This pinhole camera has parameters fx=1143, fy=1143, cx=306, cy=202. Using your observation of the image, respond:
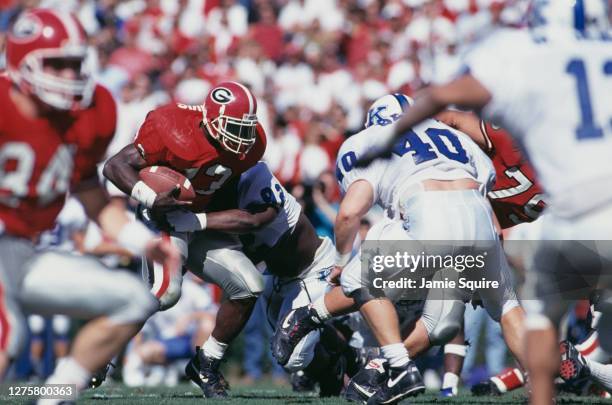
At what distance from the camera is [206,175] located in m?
6.44

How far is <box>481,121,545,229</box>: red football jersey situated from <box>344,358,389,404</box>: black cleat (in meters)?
1.60

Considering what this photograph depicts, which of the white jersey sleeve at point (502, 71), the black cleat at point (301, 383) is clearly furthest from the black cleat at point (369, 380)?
the white jersey sleeve at point (502, 71)

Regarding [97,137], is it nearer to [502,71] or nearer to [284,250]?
[502,71]

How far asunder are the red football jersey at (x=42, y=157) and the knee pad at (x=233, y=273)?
2.05 m

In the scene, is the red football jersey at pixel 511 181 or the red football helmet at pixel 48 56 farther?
the red football jersey at pixel 511 181

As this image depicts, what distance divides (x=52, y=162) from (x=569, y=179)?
1.93m

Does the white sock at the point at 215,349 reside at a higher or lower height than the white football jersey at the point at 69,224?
higher

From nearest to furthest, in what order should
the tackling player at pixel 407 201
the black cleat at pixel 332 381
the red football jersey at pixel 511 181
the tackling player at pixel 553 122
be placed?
the tackling player at pixel 553 122
the tackling player at pixel 407 201
the red football jersey at pixel 511 181
the black cleat at pixel 332 381

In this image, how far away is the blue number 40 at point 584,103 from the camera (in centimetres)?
397

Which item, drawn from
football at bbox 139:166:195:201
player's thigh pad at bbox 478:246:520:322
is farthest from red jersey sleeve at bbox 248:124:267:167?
player's thigh pad at bbox 478:246:520:322

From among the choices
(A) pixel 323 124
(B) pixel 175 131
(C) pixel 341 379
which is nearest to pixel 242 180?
(B) pixel 175 131

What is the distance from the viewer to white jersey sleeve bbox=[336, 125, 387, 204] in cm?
584

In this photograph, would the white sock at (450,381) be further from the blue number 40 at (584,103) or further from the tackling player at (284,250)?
the blue number 40 at (584,103)

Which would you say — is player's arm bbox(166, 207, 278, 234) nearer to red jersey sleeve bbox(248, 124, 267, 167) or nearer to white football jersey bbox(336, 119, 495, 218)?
red jersey sleeve bbox(248, 124, 267, 167)
